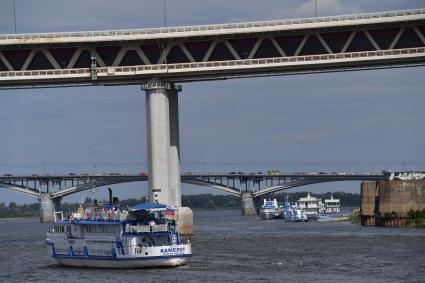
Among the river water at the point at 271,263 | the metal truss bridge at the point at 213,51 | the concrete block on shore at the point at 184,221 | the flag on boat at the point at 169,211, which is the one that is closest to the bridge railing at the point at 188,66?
the metal truss bridge at the point at 213,51

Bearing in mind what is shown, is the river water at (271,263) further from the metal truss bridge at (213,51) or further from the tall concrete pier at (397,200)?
the tall concrete pier at (397,200)

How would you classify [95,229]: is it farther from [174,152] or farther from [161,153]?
[174,152]

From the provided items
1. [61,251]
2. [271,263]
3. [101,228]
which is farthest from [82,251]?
[271,263]

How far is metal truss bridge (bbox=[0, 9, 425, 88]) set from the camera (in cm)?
12425

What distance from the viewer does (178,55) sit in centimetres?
13062

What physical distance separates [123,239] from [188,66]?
3833cm

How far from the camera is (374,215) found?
173m

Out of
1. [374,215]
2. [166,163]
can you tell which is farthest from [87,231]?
[374,215]

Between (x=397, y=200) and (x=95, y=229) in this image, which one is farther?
(x=397, y=200)

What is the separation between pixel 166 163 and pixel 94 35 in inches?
577

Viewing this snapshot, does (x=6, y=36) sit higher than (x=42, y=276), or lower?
higher

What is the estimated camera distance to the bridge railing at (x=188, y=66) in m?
124

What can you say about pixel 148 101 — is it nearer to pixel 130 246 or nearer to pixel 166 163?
pixel 166 163

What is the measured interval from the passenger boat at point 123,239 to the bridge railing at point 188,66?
31058 mm
